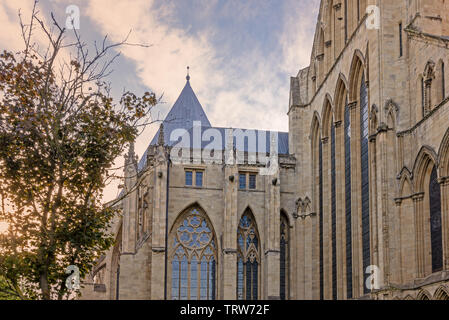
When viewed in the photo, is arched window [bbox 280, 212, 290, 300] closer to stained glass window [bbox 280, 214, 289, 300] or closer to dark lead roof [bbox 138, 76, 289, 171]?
stained glass window [bbox 280, 214, 289, 300]

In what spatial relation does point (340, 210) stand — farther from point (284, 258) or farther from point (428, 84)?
point (428, 84)

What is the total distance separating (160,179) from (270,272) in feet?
25.4

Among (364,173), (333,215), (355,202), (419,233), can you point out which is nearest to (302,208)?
(333,215)

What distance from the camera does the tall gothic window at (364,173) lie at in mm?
26766

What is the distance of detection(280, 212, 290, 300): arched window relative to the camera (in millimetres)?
36156

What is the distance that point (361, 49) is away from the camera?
27969 millimetres

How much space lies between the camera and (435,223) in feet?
73.4

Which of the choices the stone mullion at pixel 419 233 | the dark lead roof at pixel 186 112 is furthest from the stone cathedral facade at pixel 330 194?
the dark lead roof at pixel 186 112

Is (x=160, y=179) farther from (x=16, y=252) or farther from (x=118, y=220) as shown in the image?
(x=16, y=252)

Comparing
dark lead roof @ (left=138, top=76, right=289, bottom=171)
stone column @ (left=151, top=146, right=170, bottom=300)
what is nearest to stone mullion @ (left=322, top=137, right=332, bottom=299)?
dark lead roof @ (left=138, top=76, right=289, bottom=171)

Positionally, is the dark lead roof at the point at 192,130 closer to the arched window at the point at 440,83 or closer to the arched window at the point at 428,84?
the arched window at the point at 428,84

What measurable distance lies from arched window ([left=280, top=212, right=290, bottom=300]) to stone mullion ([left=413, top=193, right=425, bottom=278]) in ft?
46.1

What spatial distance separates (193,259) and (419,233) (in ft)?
52.4
